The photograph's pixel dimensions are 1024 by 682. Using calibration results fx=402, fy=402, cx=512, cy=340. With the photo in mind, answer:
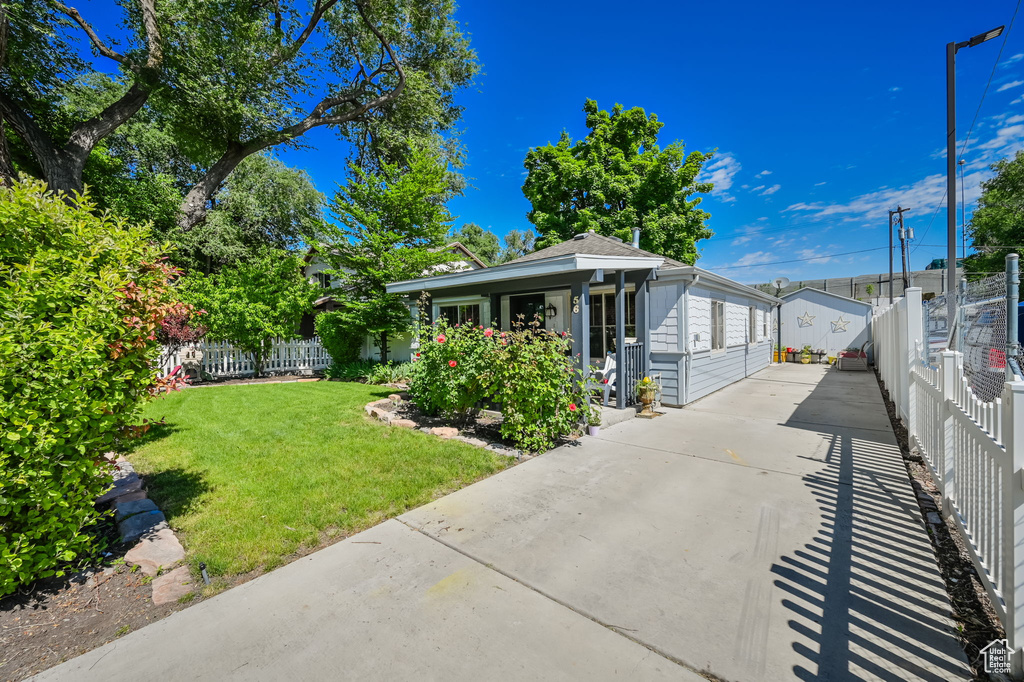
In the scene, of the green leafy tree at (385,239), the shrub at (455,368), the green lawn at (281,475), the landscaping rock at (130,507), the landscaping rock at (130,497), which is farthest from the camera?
the green leafy tree at (385,239)

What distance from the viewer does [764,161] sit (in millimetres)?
19484

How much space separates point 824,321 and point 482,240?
1297 inches

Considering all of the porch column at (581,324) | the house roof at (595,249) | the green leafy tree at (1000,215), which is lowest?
the porch column at (581,324)

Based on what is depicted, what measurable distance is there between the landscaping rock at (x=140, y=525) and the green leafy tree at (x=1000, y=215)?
2939cm

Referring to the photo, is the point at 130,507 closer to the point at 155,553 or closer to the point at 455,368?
the point at 155,553

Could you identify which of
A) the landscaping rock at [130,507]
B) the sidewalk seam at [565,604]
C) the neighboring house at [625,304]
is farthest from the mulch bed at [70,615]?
the neighboring house at [625,304]

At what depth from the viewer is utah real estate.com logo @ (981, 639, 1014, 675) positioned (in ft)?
5.75

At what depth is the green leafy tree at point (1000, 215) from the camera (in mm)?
19844

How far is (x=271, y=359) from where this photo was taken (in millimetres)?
13180

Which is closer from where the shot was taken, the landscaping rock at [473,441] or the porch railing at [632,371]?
the landscaping rock at [473,441]

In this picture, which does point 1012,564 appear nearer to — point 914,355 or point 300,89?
point 914,355

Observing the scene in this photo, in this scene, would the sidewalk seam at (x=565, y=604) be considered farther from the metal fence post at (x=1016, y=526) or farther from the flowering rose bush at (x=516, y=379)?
the flowering rose bush at (x=516, y=379)

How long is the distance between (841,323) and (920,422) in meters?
16.2

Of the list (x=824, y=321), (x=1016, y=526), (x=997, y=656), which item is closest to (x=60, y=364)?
(x=1016, y=526)
